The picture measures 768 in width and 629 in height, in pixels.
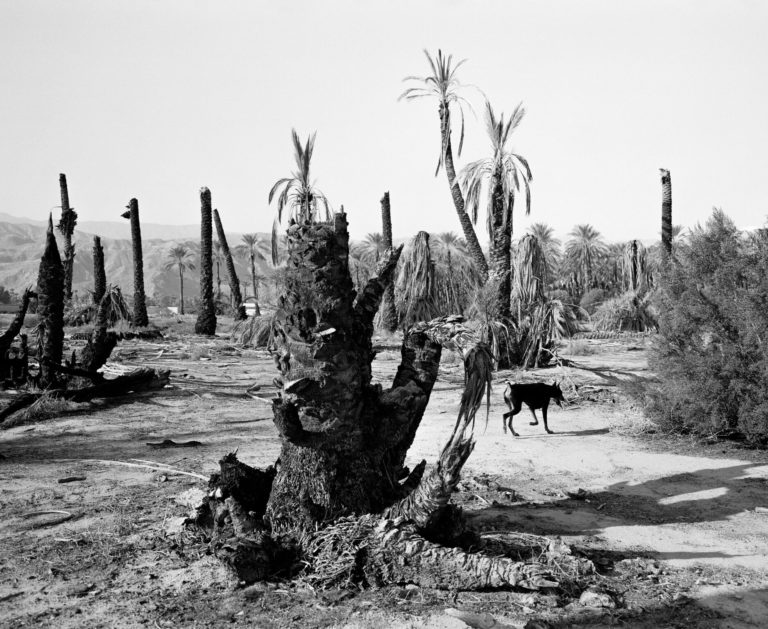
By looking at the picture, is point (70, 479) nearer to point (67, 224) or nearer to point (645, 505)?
point (645, 505)

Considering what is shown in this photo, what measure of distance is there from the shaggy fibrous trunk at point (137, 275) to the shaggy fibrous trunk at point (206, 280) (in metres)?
2.61

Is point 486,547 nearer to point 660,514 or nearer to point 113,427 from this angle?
point 660,514

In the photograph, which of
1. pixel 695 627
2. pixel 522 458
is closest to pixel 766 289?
pixel 522 458

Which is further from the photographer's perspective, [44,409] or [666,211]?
[666,211]

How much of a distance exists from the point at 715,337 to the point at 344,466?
7.46m

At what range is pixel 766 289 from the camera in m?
10.5

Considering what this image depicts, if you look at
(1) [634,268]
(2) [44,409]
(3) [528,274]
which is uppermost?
(1) [634,268]

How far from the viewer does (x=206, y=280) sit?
110 ft

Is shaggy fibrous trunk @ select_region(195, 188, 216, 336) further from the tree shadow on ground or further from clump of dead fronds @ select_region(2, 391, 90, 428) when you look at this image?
the tree shadow on ground

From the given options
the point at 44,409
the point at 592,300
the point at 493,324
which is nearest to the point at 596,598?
the point at 44,409

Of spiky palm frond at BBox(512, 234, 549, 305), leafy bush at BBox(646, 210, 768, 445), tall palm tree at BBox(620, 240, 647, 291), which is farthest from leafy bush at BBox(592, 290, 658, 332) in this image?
leafy bush at BBox(646, 210, 768, 445)

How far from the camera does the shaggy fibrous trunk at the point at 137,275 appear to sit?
34094 mm

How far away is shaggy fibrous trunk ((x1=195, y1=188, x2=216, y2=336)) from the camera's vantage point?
107ft

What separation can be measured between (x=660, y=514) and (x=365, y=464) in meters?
3.56
